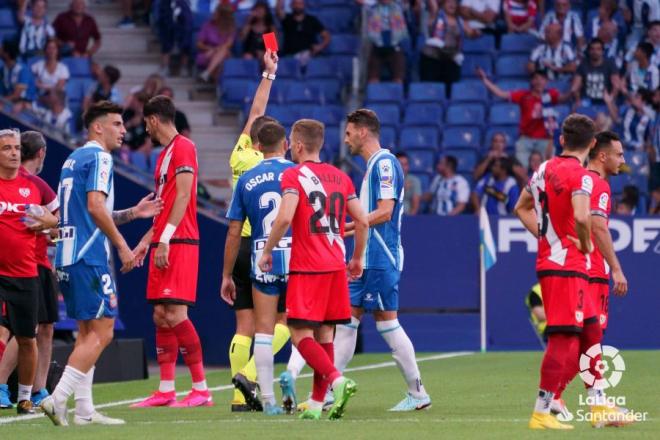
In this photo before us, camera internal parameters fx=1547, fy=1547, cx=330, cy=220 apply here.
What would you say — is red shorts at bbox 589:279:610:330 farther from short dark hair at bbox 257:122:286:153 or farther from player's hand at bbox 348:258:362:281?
short dark hair at bbox 257:122:286:153

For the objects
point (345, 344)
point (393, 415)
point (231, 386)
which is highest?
point (345, 344)

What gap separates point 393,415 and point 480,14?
1429 cm

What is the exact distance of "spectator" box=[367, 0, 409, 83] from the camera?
899 inches

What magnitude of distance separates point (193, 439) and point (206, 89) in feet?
50.7

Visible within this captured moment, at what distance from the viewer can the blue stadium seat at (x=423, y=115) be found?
73.5ft

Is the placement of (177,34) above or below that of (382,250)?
above

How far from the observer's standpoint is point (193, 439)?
352 inches

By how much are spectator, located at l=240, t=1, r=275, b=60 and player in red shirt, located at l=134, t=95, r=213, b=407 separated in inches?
466

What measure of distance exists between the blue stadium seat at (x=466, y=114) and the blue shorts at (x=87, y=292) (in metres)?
12.8

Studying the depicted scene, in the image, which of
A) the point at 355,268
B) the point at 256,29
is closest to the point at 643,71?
the point at 256,29

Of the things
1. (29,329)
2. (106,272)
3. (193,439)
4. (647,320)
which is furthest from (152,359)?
(193,439)

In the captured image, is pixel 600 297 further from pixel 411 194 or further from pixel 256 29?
pixel 256 29

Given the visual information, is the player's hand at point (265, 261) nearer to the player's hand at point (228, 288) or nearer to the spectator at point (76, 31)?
the player's hand at point (228, 288)

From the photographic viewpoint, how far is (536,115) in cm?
2150
